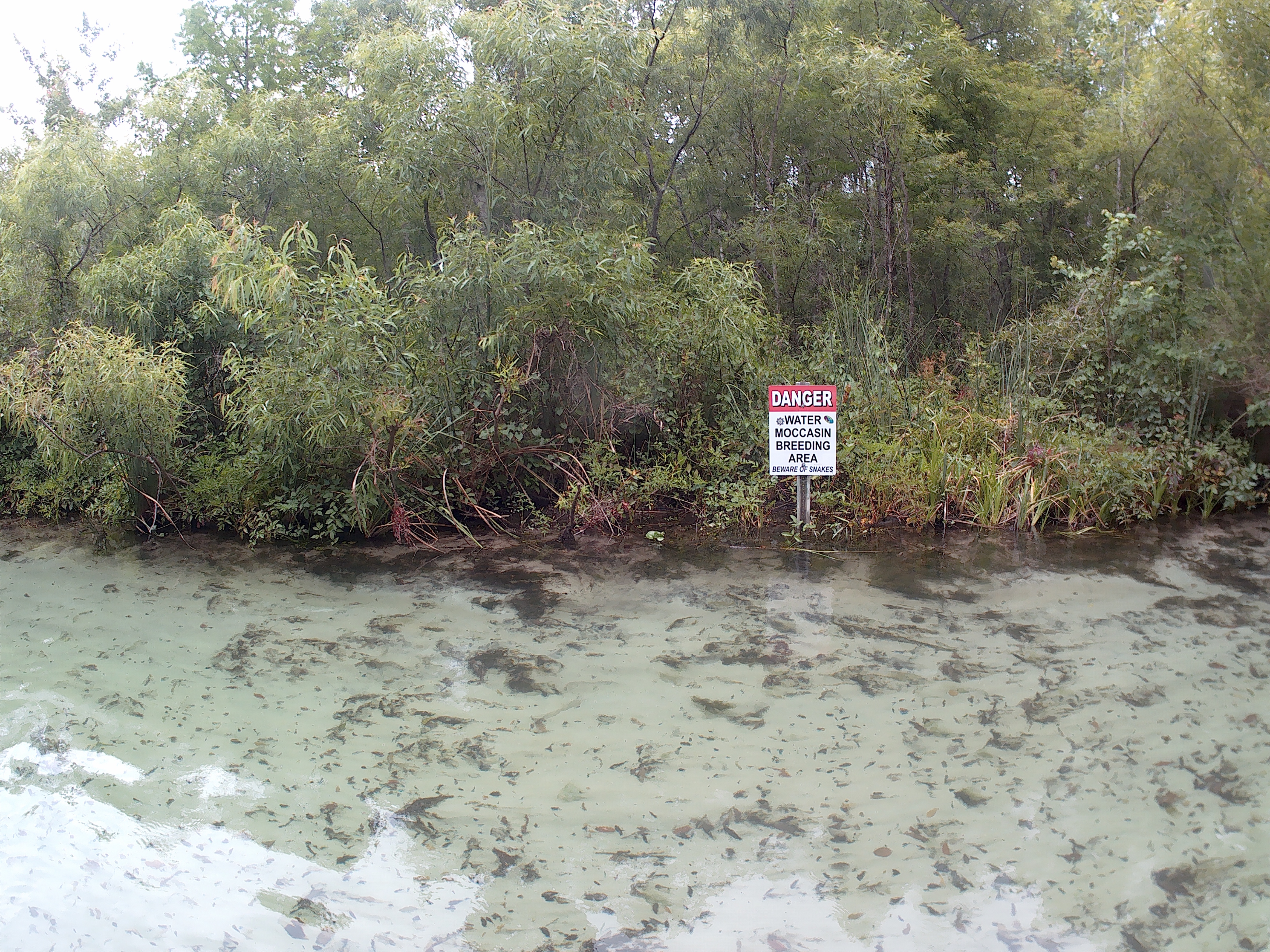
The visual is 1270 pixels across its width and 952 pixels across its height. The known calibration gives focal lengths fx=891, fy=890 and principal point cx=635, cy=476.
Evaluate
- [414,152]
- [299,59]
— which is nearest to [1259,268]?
[414,152]

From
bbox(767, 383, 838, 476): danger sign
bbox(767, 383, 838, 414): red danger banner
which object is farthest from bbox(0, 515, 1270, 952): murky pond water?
bbox(767, 383, 838, 414): red danger banner

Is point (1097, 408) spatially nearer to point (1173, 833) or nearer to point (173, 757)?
point (1173, 833)

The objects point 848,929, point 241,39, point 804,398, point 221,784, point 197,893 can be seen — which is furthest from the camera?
point 241,39

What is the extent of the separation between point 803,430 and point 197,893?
4531mm

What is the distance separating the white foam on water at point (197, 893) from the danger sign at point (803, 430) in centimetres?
393

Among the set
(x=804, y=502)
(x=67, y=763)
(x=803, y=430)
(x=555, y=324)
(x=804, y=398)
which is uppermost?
(x=555, y=324)

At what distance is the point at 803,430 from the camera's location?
607cm

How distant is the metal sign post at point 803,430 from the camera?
601 centimetres

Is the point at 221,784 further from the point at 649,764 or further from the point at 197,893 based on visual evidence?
the point at 649,764

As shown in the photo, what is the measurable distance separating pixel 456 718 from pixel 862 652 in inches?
74.5

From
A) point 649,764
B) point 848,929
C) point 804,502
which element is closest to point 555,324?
point 804,502

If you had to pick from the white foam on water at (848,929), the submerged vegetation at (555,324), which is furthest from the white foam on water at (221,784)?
the submerged vegetation at (555,324)

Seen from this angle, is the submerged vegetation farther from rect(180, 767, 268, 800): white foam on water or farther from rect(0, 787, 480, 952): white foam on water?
rect(0, 787, 480, 952): white foam on water

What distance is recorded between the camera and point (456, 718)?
11.8ft
